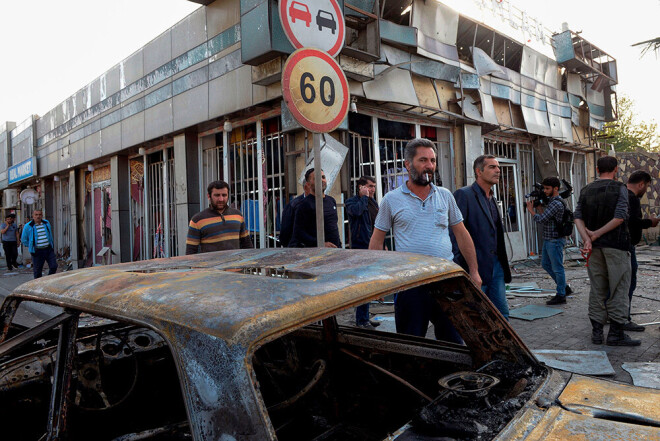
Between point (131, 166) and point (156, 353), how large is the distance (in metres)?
10.7

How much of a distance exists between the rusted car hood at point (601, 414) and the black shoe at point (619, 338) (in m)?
3.02

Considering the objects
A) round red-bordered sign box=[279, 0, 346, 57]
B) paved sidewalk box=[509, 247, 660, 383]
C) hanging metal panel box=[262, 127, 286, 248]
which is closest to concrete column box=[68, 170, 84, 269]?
hanging metal panel box=[262, 127, 286, 248]

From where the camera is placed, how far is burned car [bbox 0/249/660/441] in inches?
39.6

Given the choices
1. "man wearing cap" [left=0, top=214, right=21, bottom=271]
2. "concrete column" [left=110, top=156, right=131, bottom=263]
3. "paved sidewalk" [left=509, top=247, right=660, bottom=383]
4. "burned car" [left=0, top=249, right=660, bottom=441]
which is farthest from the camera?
"man wearing cap" [left=0, top=214, right=21, bottom=271]

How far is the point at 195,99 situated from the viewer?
28.0 ft

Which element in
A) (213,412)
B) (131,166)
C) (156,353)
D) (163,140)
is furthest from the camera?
(131,166)

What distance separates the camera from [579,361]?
139 inches

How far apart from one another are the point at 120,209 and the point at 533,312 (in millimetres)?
10219

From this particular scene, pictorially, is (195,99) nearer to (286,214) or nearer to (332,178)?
(332,178)

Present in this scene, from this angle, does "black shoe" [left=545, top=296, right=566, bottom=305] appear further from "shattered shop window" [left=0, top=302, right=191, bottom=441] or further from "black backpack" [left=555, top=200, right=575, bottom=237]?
"shattered shop window" [left=0, top=302, right=191, bottom=441]

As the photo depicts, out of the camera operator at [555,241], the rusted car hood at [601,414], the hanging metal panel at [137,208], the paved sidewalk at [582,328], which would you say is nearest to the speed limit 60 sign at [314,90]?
the rusted car hood at [601,414]

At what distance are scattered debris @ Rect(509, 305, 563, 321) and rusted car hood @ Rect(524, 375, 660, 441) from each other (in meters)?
4.06

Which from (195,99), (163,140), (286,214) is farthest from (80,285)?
(163,140)

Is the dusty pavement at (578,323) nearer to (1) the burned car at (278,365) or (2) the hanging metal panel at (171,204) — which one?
(1) the burned car at (278,365)
